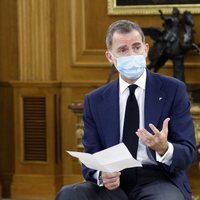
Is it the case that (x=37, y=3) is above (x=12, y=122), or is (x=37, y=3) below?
above

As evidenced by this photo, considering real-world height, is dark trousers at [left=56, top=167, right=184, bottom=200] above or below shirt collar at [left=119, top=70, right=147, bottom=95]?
below

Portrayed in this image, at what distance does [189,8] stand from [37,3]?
123cm

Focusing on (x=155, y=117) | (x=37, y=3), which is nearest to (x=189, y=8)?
(x=37, y=3)

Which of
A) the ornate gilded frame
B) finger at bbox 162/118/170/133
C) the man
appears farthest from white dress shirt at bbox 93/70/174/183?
the ornate gilded frame

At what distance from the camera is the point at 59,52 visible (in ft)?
17.4

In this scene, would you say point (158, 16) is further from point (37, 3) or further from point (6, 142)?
point (6, 142)

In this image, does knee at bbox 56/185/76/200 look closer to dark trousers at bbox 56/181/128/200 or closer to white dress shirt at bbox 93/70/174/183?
dark trousers at bbox 56/181/128/200

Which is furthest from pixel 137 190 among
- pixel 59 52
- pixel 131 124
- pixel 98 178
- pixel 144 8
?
pixel 59 52

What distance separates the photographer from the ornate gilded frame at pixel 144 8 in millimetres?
5008

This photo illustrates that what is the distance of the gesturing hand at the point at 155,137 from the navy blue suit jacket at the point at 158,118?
0.10m

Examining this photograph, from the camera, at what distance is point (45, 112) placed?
5.29 meters

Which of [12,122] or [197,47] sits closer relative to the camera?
[197,47]

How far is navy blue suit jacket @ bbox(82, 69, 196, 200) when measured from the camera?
2730 mm

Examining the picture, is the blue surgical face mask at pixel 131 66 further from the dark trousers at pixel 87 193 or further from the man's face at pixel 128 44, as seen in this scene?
the dark trousers at pixel 87 193
